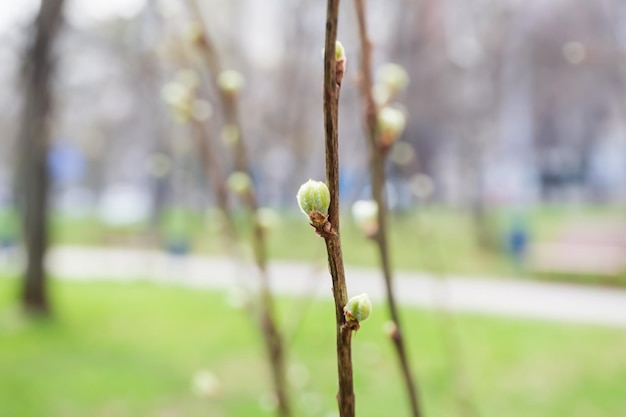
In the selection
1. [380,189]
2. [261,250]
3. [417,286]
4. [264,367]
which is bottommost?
[417,286]

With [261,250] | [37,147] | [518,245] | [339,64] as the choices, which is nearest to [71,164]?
[37,147]

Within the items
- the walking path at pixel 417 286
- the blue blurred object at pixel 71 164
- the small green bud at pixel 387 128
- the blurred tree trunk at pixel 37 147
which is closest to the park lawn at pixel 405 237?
the walking path at pixel 417 286

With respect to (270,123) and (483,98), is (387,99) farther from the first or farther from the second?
(483,98)

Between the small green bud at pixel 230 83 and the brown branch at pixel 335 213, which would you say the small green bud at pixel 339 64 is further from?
the small green bud at pixel 230 83

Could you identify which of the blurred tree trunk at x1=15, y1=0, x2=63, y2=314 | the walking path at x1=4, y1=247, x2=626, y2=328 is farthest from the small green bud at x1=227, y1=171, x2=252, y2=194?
the blurred tree trunk at x1=15, y1=0, x2=63, y2=314

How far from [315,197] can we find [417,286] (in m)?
6.84

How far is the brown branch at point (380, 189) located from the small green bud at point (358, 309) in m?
0.24

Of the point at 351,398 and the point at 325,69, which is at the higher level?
the point at 325,69

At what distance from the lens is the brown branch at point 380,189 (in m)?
0.69

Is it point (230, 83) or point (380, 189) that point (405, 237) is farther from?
point (380, 189)

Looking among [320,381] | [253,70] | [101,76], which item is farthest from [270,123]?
Result: [320,381]

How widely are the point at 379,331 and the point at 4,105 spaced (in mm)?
14129

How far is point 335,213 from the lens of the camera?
0.43m

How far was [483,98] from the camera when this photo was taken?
1295 cm
